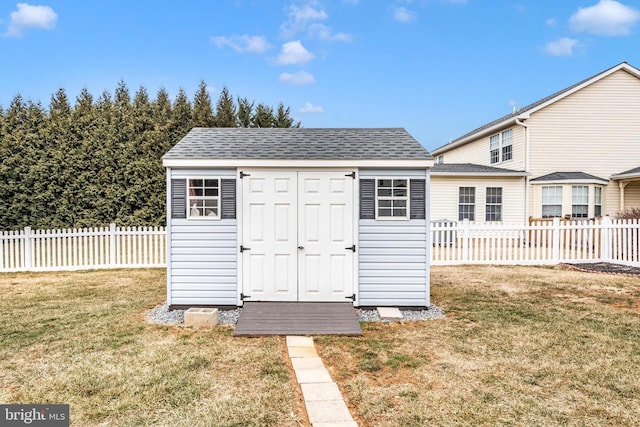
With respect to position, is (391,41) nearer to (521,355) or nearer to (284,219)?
(284,219)

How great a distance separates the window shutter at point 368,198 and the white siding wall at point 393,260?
113 millimetres

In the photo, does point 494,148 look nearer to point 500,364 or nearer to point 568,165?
point 568,165

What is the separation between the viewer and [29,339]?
5.46m

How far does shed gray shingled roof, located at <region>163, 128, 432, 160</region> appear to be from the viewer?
7.04 m

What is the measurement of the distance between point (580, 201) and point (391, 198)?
14.8 metres

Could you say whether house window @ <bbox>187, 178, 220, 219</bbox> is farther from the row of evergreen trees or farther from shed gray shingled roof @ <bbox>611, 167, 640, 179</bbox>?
shed gray shingled roof @ <bbox>611, 167, 640, 179</bbox>

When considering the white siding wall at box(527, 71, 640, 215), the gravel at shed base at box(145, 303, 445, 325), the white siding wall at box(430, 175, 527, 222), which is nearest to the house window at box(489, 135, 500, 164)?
the white siding wall at box(527, 71, 640, 215)

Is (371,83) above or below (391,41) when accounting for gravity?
below

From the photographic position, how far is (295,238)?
22.9 ft

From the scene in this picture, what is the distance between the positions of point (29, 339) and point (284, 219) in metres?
4.20

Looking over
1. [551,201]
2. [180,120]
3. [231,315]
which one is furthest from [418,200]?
[180,120]

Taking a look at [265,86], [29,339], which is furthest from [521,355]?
[265,86]

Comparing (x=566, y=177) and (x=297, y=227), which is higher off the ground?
(x=566, y=177)

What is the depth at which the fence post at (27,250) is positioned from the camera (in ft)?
35.3
